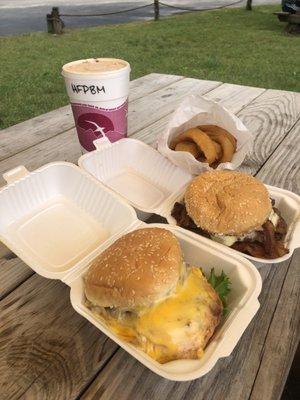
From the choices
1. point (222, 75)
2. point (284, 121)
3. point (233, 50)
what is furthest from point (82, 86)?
point (233, 50)

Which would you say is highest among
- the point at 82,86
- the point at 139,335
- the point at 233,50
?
the point at 82,86

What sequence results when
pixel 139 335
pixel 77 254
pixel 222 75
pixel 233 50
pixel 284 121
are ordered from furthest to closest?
1. pixel 233 50
2. pixel 222 75
3. pixel 284 121
4. pixel 77 254
5. pixel 139 335

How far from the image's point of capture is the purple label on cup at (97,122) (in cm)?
154

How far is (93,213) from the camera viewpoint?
4.36 ft

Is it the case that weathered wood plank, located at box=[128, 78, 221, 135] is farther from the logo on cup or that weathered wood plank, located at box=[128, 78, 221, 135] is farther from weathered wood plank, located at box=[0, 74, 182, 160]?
the logo on cup

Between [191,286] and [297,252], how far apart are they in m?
0.49

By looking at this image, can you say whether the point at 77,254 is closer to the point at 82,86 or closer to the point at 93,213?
the point at 93,213

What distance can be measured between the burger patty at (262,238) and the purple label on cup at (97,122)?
0.53m

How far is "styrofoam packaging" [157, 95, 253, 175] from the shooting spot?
60.2 inches

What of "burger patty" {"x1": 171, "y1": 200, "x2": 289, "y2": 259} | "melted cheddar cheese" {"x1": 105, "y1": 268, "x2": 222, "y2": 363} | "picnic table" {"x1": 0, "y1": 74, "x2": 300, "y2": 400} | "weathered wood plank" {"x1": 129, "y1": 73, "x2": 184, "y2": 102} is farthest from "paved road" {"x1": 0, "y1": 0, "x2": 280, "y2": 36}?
"melted cheddar cheese" {"x1": 105, "y1": 268, "x2": 222, "y2": 363}

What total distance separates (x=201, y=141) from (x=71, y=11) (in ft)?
43.8

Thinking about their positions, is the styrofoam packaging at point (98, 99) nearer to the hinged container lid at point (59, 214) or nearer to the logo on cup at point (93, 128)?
the logo on cup at point (93, 128)

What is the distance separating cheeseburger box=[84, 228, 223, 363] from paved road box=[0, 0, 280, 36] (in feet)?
33.3

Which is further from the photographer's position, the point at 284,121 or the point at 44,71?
the point at 44,71
